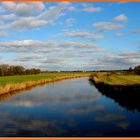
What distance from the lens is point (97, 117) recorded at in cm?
923

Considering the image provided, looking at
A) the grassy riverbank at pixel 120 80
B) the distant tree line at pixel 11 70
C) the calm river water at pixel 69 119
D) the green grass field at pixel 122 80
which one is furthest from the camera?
the distant tree line at pixel 11 70

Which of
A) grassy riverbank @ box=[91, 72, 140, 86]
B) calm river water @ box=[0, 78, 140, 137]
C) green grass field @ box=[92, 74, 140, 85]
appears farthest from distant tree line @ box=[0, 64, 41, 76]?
calm river water @ box=[0, 78, 140, 137]

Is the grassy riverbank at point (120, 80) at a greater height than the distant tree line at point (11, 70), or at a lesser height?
lesser

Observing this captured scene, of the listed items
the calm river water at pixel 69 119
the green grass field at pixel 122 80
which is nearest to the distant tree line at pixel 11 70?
the green grass field at pixel 122 80

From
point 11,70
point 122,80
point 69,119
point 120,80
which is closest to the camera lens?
point 69,119

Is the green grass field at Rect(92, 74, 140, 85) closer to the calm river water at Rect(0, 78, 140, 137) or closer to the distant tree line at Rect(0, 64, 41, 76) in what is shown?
the calm river water at Rect(0, 78, 140, 137)

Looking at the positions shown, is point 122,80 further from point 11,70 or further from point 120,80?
point 11,70

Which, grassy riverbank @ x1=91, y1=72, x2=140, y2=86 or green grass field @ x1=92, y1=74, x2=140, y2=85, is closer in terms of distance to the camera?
grassy riverbank @ x1=91, y1=72, x2=140, y2=86

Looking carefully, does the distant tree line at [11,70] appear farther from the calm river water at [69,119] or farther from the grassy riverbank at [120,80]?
the calm river water at [69,119]

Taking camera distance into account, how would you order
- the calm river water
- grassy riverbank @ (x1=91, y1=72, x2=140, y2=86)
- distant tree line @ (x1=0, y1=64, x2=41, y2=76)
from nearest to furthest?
the calm river water
grassy riverbank @ (x1=91, y1=72, x2=140, y2=86)
distant tree line @ (x1=0, y1=64, x2=41, y2=76)

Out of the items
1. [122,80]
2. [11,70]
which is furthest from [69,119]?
[11,70]

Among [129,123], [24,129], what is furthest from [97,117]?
[24,129]

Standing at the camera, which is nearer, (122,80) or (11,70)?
(122,80)

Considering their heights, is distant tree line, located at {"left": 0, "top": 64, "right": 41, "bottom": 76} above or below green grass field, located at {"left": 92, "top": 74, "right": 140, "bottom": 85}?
above
